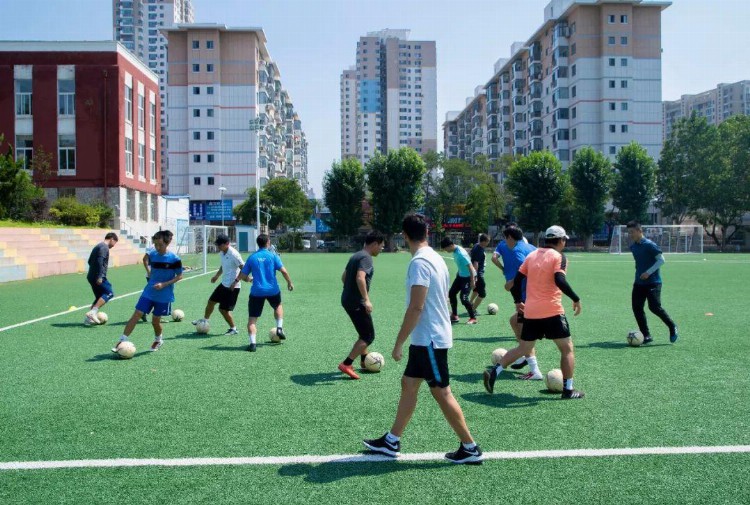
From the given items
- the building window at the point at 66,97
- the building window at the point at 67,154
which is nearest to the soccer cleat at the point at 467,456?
the building window at the point at 67,154

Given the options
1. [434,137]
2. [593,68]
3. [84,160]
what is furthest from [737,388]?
[434,137]

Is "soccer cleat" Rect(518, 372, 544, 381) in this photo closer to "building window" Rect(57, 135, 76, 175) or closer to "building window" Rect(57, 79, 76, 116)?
"building window" Rect(57, 135, 76, 175)

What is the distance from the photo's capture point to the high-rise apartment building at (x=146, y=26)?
17088cm

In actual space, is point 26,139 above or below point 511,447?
above

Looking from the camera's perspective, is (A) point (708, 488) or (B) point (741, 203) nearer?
(A) point (708, 488)

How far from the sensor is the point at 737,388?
7.25 m

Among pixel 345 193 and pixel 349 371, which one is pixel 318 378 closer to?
pixel 349 371

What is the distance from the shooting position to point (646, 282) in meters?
10.4

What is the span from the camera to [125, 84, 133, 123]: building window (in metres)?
48.2

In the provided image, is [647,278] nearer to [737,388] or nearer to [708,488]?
[737,388]

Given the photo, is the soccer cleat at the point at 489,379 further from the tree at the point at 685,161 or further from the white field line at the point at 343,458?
the tree at the point at 685,161

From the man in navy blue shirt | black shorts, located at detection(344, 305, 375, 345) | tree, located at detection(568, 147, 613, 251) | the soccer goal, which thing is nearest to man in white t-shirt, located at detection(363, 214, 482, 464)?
black shorts, located at detection(344, 305, 375, 345)

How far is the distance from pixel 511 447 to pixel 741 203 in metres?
75.9

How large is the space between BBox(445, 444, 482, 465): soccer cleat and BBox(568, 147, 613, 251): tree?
222 feet
